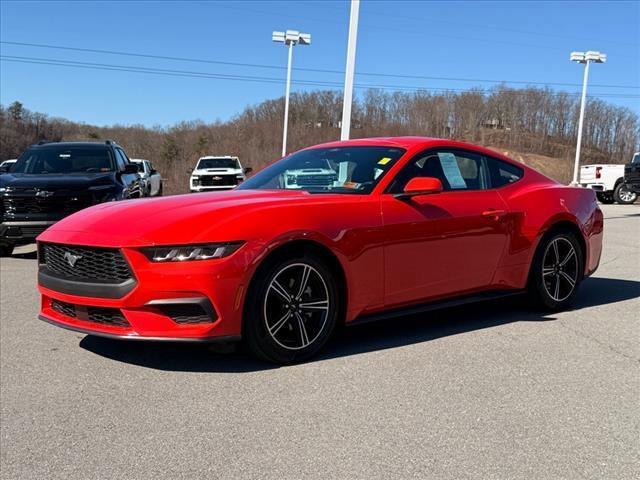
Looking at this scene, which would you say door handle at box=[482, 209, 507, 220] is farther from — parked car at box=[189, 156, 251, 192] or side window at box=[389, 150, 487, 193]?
parked car at box=[189, 156, 251, 192]

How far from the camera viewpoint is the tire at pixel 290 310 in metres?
3.79

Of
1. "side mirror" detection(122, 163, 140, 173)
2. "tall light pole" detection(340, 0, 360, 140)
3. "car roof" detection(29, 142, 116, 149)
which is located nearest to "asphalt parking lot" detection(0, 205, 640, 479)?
"side mirror" detection(122, 163, 140, 173)

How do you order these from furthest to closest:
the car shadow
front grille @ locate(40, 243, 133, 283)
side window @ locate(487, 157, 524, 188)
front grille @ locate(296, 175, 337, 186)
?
1. side window @ locate(487, 157, 524, 188)
2. front grille @ locate(296, 175, 337, 186)
3. the car shadow
4. front grille @ locate(40, 243, 133, 283)

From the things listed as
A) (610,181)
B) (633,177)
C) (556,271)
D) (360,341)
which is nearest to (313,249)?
(360,341)

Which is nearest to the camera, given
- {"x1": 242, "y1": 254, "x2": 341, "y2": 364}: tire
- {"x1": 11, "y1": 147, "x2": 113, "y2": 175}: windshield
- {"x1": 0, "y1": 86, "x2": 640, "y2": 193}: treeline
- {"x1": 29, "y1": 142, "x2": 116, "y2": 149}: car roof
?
{"x1": 242, "y1": 254, "x2": 341, "y2": 364}: tire

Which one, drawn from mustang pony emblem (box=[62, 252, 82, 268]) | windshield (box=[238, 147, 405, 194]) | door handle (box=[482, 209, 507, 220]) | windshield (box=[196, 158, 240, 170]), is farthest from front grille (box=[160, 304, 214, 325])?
windshield (box=[196, 158, 240, 170])

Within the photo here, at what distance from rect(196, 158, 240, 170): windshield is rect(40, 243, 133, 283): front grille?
21.7 meters

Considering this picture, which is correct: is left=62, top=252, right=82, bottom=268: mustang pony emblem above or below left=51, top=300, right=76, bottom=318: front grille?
above

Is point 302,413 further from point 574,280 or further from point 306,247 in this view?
point 574,280

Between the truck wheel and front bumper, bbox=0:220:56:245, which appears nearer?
front bumper, bbox=0:220:56:245

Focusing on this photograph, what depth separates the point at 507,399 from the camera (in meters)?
3.45

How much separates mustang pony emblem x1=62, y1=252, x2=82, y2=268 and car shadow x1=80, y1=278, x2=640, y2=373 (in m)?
0.74

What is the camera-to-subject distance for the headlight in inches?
141

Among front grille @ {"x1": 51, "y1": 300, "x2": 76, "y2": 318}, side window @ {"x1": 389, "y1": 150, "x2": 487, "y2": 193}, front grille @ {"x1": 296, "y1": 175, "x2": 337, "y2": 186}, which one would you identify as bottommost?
front grille @ {"x1": 51, "y1": 300, "x2": 76, "y2": 318}
